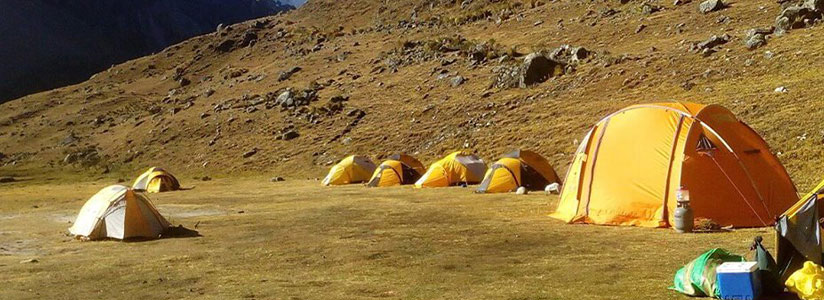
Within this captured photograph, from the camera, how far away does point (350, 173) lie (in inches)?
1459

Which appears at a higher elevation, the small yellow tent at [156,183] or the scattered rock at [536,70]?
the scattered rock at [536,70]

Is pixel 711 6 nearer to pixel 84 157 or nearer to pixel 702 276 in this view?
pixel 702 276

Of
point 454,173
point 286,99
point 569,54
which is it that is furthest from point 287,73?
point 454,173

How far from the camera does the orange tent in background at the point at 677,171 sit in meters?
16.1

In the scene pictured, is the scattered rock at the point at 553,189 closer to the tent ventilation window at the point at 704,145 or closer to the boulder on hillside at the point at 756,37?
the tent ventilation window at the point at 704,145

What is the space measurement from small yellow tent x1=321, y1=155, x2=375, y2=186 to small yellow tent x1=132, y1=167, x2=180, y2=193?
7.62 m

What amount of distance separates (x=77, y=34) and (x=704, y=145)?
142 m

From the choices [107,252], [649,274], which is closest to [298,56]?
[107,252]

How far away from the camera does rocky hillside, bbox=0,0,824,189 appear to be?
34.7m

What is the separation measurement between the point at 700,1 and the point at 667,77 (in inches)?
516

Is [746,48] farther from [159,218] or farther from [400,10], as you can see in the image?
[400,10]

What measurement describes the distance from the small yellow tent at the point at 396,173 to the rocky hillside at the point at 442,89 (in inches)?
200

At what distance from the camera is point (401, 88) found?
53688 mm

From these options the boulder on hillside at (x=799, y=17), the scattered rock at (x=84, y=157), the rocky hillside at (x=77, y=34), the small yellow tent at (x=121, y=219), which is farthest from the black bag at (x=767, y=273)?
the rocky hillside at (x=77, y=34)
